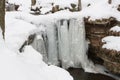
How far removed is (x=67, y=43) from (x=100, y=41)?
84.5 inches

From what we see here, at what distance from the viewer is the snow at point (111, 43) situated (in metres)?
13.9

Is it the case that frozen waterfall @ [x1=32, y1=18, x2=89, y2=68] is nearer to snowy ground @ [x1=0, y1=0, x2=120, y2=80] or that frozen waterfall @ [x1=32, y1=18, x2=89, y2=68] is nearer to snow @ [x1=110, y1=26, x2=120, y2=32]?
snowy ground @ [x1=0, y1=0, x2=120, y2=80]

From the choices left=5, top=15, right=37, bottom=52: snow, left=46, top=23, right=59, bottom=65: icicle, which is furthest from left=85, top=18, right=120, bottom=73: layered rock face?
left=5, top=15, right=37, bottom=52: snow

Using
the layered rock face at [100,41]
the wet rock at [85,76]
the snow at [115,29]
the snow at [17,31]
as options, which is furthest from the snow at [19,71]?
the snow at [115,29]

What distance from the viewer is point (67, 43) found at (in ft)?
52.6

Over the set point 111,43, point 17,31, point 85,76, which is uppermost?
point 17,31

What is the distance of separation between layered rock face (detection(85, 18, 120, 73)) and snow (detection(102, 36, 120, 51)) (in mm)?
213

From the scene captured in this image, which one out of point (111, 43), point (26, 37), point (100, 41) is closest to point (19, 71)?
point (26, 37)

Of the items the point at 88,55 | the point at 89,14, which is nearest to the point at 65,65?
the point at 88,55

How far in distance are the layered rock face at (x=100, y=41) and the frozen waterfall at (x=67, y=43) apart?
20.3 inches

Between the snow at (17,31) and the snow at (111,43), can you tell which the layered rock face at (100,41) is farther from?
the snow at (17,31)

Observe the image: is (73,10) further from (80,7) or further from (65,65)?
(65,65)

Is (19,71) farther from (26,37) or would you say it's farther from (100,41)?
(100,41)

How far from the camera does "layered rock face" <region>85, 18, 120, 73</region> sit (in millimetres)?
14125
